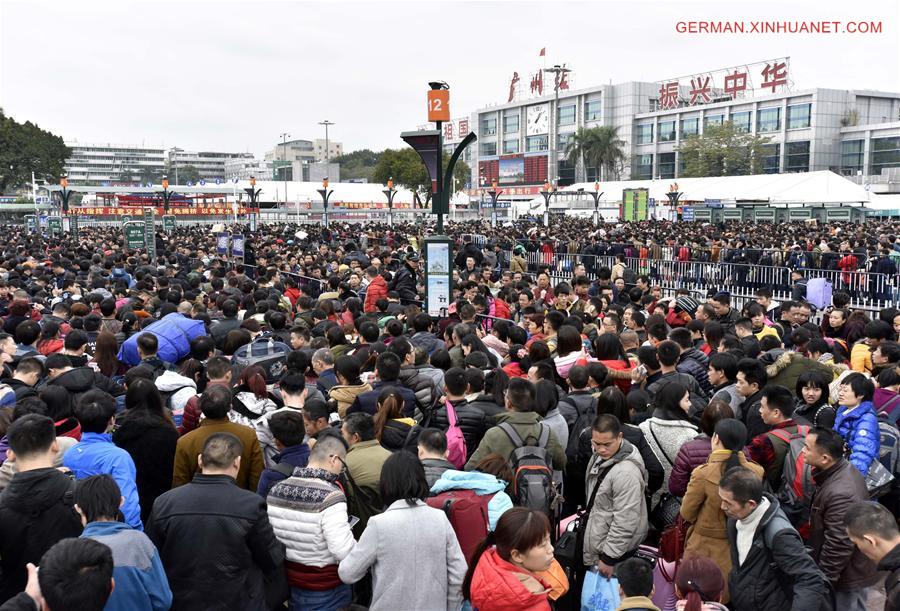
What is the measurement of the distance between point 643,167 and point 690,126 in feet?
26.1

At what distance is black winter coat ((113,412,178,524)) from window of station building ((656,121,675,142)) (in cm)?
9156

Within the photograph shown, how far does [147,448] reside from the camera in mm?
4992

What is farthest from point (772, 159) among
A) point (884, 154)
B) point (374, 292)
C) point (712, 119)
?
point (374, 292)

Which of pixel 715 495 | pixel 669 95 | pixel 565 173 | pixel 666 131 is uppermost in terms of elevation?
pixel 669 95

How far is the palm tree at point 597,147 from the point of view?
88812 millimetres

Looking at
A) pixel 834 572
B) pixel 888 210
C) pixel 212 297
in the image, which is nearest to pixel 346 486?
pixel 834 572

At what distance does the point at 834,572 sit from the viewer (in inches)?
164

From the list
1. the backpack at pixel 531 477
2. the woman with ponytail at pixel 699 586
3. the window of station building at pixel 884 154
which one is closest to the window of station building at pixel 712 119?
the window of station building at pixel 884 154

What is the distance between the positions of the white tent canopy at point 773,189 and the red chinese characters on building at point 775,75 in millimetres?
35474

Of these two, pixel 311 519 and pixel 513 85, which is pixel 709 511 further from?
pixel 513 85

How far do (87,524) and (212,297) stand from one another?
8054mm

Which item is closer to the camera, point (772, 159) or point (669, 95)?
point (772, 159)

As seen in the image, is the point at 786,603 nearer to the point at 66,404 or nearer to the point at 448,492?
the point at 448,492

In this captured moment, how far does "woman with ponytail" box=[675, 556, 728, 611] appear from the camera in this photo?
3.36 meters
